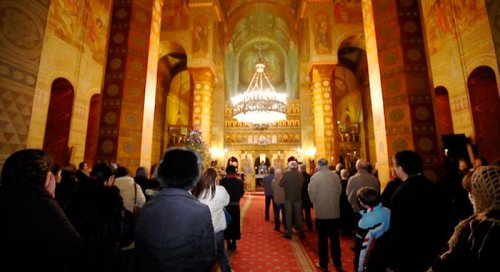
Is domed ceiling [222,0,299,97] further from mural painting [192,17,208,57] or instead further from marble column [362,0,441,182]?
marble column [362,0,441,182]

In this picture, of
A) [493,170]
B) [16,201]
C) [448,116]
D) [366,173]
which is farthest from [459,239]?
[448,116]

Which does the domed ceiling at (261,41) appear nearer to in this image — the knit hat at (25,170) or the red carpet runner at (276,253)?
the red carpet runner at (276,253)

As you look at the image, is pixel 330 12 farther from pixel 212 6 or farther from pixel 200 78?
pixel 200 78

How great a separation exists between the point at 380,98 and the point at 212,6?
1156 centimetres

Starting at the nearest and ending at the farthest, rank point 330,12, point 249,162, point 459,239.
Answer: point 459,239 → point 330,12 → point 249,162

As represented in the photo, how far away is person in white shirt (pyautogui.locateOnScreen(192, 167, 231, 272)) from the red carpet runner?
3.07 ft

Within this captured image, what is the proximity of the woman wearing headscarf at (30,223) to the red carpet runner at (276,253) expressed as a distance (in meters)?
3.05

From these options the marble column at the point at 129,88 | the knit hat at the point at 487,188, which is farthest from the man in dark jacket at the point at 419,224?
the marble column at the point at 129,88

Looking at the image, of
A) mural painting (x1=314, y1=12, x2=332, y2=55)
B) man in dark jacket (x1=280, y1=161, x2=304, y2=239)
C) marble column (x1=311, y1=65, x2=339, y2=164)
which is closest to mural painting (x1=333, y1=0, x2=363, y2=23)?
mural painting (x1=314, y1=12, x2=332, y2=55)

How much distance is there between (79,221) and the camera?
1999 mm

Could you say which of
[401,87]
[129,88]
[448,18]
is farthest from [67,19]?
[448,18]

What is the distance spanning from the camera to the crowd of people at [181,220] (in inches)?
43.8

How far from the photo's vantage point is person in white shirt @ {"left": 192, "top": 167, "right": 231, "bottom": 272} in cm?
290

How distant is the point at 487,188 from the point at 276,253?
13.0 ft
